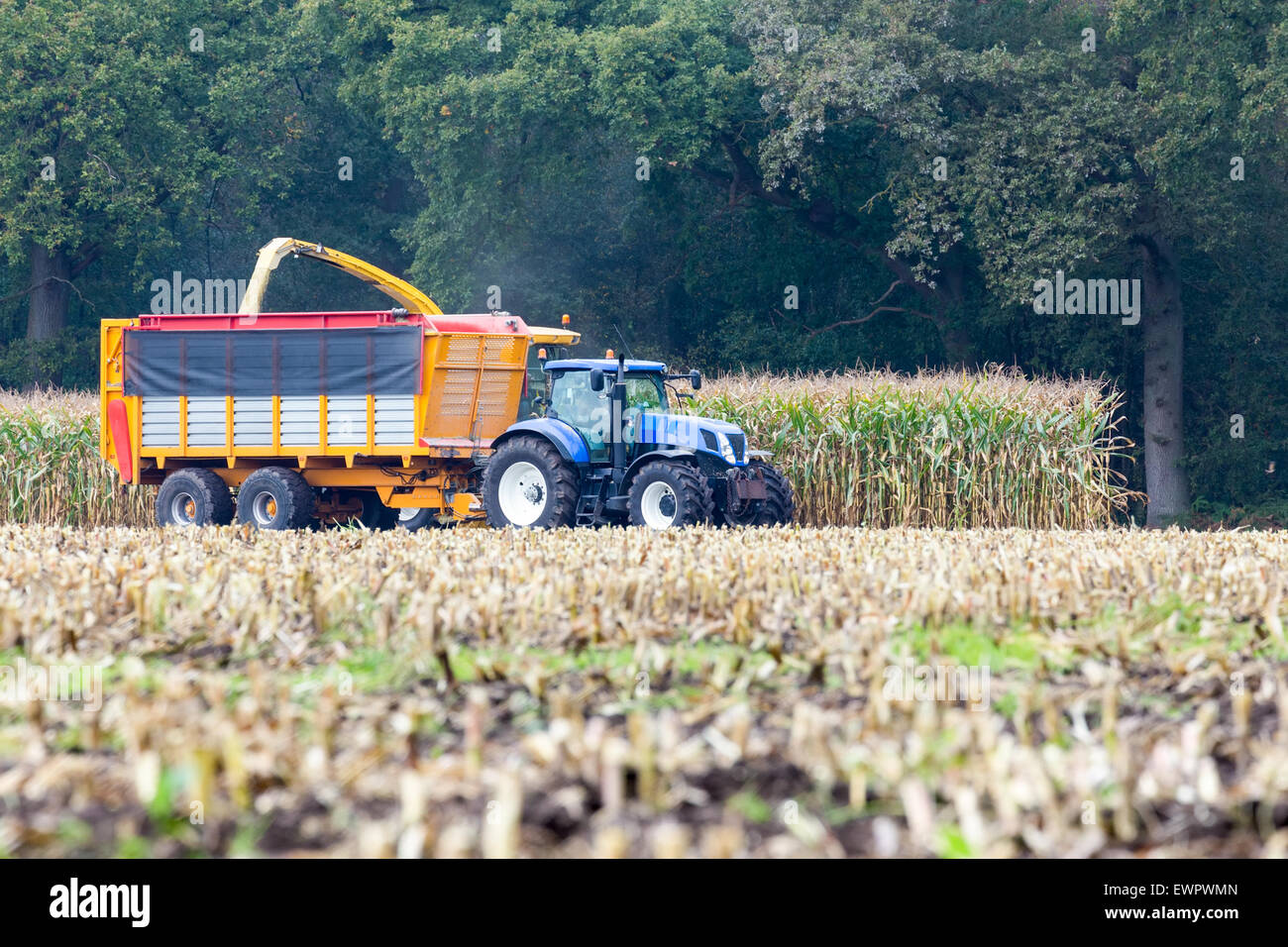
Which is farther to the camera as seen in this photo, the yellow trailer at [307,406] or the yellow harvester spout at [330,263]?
the yellow harvester spout at [330,263]

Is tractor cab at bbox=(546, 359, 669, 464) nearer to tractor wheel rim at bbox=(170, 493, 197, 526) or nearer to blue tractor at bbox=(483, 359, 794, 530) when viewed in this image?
blue tractor at bbox=(483, 359, 794, 530)

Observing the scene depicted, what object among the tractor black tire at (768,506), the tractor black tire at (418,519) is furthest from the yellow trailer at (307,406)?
the tractor black tire at (768,506)

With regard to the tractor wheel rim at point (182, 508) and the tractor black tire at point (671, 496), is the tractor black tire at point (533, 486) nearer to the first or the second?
the tractor black tire at point (671, 496)

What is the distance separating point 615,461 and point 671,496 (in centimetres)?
93

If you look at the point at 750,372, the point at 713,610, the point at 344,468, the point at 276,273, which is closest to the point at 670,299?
the point at 750,372

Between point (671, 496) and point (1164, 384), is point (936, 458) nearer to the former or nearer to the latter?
point (671, 496)

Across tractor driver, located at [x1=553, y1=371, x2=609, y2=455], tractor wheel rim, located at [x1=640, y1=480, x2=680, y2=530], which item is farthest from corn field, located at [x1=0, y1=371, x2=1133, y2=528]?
tractor wheel rim, located at [x1=640, y1=480, x2=680, y2=530]

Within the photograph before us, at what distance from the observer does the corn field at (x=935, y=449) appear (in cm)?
1784

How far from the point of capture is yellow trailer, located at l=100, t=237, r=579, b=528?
1569 cm

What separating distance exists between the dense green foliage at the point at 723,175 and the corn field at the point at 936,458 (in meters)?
9.55

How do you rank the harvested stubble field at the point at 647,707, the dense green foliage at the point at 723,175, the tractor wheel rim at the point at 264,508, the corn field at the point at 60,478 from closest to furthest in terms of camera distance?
the harvested stubble field at the point at 647,707, the tractor wheel rim at the point at 264,508, the corn field at the point at 60,478, the dense green foliage at the point at 723,175

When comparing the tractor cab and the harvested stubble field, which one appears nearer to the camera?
the harvested stubble field

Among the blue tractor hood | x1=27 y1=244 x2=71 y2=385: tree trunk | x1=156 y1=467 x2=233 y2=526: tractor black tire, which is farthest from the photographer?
x1=27 y1=244 x2=71 y2=385: tree trunk

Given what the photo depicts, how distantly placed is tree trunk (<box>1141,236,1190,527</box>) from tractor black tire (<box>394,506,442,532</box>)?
16.7 meters
